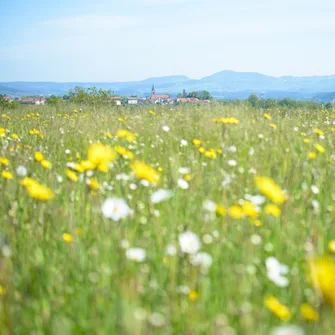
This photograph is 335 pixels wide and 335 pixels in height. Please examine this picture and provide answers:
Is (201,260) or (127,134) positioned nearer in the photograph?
(201,260)

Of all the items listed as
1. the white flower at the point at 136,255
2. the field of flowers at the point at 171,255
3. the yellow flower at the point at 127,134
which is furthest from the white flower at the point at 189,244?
the yellow flower at the point at 127,134

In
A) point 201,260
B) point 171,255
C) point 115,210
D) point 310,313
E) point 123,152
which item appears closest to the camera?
point 310,313

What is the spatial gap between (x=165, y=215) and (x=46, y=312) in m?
1.04

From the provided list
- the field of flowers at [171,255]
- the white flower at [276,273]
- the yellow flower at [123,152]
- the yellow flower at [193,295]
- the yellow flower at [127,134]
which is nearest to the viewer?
the field of flowers at [171,255]

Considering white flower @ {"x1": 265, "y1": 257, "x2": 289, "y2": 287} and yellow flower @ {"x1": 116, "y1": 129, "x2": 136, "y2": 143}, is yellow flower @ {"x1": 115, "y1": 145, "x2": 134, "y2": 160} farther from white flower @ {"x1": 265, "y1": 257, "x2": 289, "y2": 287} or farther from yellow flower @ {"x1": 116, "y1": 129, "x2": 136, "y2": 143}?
white flower @ {"x1": 265, "y1": 257, "x2": 289, "y2": 287}

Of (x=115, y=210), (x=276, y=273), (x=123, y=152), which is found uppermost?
(x=123, y=152)

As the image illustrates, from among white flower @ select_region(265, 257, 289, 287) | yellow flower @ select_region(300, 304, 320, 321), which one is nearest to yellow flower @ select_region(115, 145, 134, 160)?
white flower @ select_region(265, 257, 289, 287)

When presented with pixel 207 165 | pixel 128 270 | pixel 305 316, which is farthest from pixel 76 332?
pixel 207 165

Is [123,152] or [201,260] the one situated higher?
[123,152]

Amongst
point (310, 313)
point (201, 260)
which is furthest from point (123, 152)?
point (310, 313)

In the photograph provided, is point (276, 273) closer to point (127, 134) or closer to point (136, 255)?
point (136, 255)

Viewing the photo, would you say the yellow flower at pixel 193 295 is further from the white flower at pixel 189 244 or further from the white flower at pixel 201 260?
the white flower at pixel 189 244

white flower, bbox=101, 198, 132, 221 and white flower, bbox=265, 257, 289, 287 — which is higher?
white flower, bbox=101, 198, 132, 221

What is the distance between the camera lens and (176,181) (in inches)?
98.1
